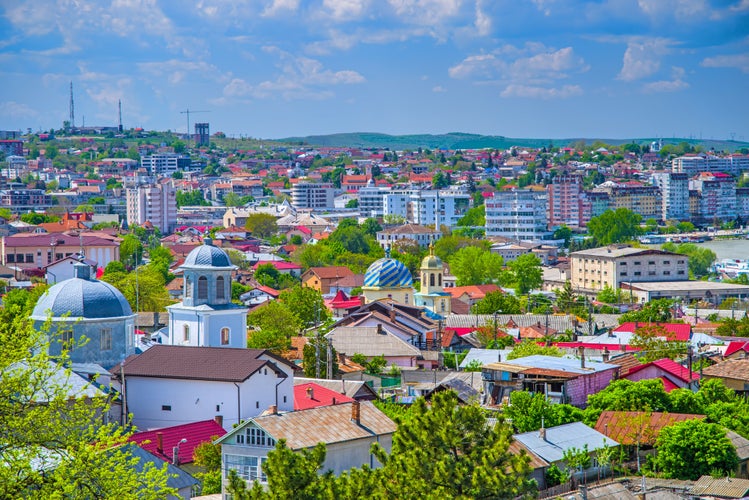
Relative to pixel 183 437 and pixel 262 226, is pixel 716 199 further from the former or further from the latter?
pixel 183 437

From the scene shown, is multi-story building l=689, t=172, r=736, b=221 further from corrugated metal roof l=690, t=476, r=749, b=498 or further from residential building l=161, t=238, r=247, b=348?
corrugated metal roof l=690, t=476, r=749, b=498

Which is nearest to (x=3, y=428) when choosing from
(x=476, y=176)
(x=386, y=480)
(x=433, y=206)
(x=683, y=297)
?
(x=386, y=480)

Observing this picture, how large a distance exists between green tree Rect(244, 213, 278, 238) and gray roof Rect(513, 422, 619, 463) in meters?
77.3

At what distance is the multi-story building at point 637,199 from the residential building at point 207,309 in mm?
107360

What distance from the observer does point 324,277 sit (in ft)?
197

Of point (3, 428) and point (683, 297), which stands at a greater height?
point (3, 428)

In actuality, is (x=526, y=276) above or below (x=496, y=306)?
below

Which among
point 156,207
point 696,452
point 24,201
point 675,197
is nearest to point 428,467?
point 696,452

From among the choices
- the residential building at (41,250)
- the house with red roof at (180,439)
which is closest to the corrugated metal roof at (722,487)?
the house with red roof at (180,439)

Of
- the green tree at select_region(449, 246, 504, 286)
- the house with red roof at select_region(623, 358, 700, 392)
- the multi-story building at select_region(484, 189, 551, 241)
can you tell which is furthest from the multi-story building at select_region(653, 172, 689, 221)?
the house with red roof at select_region(623, 358, 700, 392)

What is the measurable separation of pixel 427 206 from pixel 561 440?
307 feet

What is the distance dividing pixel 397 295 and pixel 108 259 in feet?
88.4

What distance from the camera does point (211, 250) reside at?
27766 millimetres

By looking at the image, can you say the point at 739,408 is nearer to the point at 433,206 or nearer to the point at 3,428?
the point at 3,428
